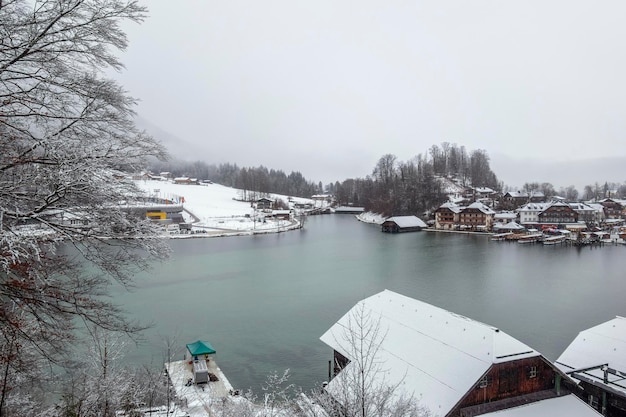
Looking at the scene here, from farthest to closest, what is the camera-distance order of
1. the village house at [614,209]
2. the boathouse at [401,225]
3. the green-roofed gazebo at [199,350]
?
the village house at [614,209]
the boathouse at [401,225]
the green-roofed gazebo at [199,350]

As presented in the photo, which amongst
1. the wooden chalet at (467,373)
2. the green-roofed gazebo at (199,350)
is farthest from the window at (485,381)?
the green-roofed gazebo at (199,350)

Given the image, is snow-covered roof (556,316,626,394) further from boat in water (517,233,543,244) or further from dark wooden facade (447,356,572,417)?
boat in water (517,233,543,244)

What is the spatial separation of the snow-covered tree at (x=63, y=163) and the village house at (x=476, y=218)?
126ft

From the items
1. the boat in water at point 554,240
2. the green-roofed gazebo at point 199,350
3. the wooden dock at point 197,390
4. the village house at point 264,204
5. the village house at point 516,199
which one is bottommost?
the wooden dock at point 197,390

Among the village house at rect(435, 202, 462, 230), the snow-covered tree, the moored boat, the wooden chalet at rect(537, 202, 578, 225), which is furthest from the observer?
the village house at rect(435, 202, 462, 230)

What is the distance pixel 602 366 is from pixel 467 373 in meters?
3.02

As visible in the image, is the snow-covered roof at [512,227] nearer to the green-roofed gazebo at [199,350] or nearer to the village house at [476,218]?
the village house at [476,218]

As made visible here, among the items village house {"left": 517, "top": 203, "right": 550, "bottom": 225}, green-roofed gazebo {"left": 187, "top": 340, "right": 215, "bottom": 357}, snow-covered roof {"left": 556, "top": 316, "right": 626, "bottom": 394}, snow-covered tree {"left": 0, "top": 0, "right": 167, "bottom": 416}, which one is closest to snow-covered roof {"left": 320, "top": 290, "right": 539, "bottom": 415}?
snow-covered roof {"left": 556, "top": 316, "right": 626, "bottom": 394}

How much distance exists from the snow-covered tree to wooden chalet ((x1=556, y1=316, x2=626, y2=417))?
22.8ft

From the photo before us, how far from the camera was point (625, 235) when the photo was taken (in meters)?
30.5

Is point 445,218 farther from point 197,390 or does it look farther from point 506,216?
point 197,390

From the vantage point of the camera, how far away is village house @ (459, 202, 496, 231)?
123ft

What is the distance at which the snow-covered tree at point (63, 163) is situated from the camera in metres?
1.94

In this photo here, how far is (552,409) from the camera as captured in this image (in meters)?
5.59
